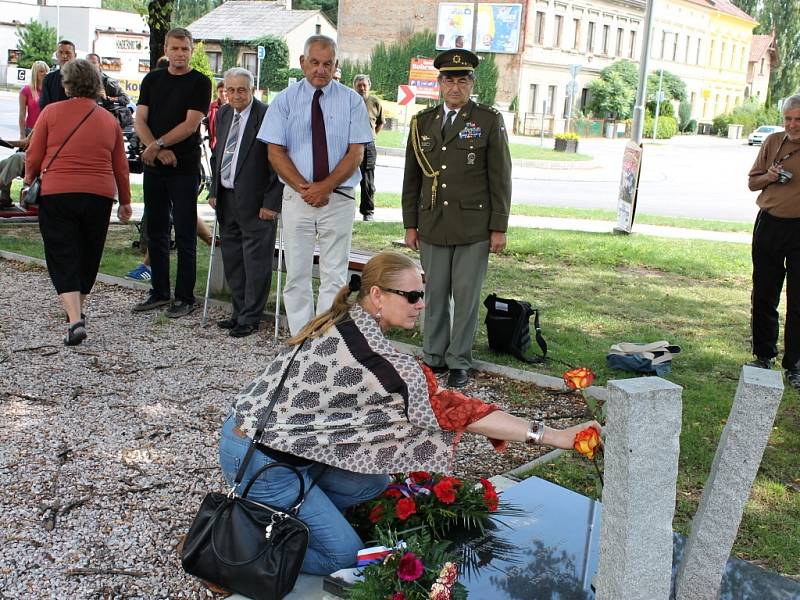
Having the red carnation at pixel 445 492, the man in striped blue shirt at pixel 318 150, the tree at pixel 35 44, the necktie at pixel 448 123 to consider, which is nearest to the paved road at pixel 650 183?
the man in striped blue shirt at pixel 318 150

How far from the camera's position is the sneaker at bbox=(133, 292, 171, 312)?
8.14 meters

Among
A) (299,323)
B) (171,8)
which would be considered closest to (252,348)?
(299,323)

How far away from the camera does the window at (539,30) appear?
Result: 55991 millimetres

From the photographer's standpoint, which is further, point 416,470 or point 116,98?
point 116,98

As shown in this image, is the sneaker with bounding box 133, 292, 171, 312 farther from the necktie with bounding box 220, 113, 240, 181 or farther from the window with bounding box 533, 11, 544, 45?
the window with bounding box 533, 11, 544, 45

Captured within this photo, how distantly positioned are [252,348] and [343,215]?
4.20ft

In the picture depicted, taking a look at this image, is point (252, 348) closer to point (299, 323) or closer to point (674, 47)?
point (299, 323)

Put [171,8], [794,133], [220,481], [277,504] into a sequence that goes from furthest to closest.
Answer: [171,8], [794,133], [220,481], [277,504]

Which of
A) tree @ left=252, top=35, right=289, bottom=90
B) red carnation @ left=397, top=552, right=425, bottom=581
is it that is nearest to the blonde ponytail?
red carnation @ left=397, top=552, right=425, bottom=581

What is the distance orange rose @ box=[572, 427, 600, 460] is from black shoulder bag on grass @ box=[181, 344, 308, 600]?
101cm

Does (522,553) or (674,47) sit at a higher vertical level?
(674,47)

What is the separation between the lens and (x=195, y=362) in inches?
270

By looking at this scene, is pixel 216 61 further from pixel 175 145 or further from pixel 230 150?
pixel 230 150

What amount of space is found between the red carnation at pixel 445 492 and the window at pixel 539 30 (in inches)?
2159
